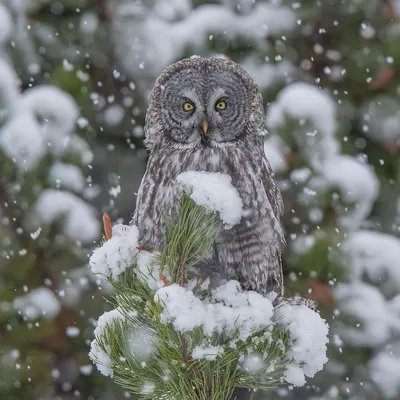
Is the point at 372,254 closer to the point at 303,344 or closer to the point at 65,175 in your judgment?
the point at 65,175

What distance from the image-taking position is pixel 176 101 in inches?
85.9

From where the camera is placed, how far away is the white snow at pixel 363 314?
135 inches

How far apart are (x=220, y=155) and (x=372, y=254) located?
5.51 ft

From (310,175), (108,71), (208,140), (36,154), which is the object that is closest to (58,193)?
(36,154)

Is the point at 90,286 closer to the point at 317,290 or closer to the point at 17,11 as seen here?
the point at 317,290

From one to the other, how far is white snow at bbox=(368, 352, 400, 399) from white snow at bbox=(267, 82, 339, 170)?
1.03 metres

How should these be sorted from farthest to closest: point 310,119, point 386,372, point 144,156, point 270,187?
point 144,156
point 386,372
point 310,119
point 270,187

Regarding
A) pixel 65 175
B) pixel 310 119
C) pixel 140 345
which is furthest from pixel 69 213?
pixel 140 345

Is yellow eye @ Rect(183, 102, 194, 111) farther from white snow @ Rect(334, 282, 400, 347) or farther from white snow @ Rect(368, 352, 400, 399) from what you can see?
white snow @ Rect(368, 352, 400, 399)

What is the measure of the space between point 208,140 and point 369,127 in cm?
182

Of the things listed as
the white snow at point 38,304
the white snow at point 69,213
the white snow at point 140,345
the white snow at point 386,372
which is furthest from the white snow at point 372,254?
the white snow at point 140,345

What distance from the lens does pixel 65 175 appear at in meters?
3.47

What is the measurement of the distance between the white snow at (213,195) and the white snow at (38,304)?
2169 millimetres

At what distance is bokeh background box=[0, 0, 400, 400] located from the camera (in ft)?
11.1
